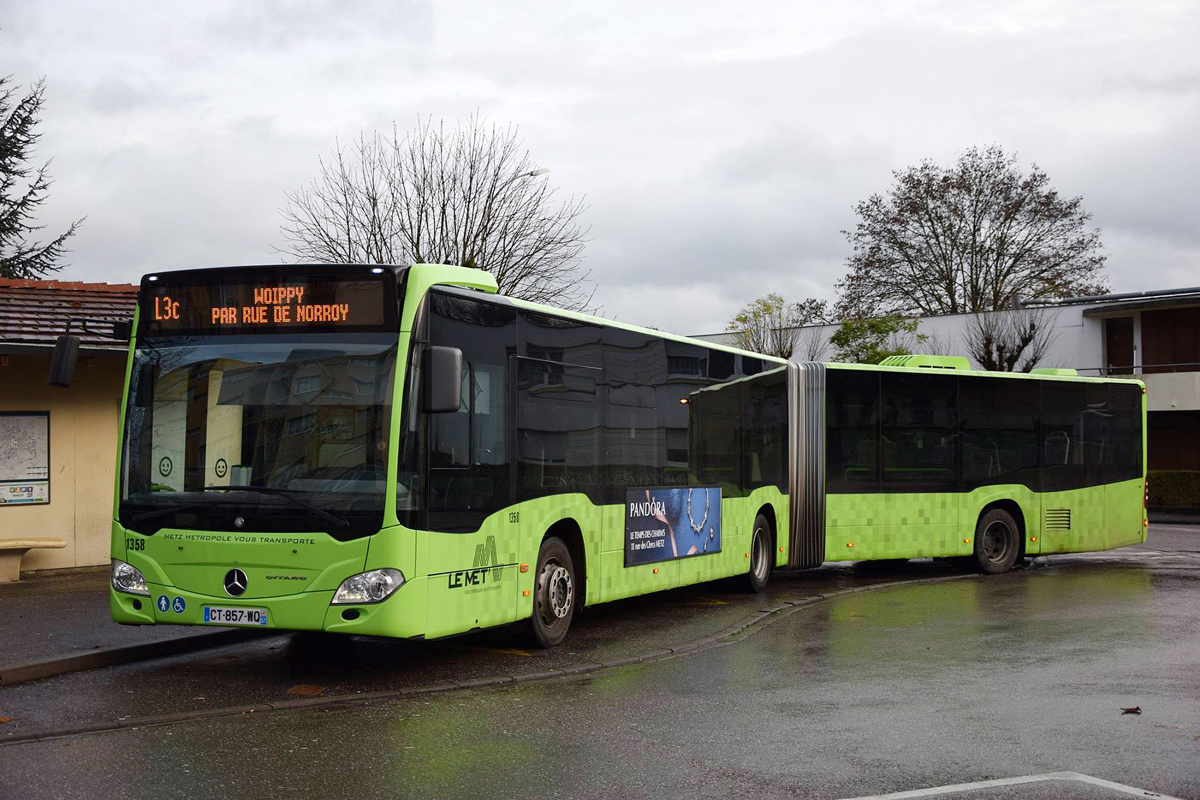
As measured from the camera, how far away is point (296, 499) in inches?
356

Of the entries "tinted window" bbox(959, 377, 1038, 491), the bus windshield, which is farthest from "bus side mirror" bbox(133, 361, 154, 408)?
"tinted window" bbox(959, 377, 1038, 491)

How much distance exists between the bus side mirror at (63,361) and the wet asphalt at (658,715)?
227 centimetres

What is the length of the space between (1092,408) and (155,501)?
14.5 m

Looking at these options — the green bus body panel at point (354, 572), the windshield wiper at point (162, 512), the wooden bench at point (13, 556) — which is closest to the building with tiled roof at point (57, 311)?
the wooden bench at point (13, 556)

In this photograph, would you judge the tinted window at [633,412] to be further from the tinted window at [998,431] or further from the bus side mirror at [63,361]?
the tinted window at [998,431]

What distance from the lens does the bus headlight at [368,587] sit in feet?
29.3

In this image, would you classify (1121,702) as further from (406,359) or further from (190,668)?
(190,668)

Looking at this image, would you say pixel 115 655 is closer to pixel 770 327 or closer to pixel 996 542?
pixel 996 542

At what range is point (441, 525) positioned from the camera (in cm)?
940

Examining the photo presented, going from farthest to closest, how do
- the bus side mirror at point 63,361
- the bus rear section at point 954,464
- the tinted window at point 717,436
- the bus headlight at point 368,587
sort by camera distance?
1. the bus rear section at point 954,464
2. the tinted window at point 717,436
3. the bus side mirror at point 63,361
4. the bus headlight at point 368,587

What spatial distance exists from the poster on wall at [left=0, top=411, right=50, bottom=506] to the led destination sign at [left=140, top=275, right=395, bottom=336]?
7112 mm

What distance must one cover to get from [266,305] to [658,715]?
4.08 m

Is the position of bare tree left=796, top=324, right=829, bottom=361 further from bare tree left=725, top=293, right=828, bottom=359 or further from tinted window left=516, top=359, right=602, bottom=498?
tinted window left=516, top=359, right=602, bottom=498

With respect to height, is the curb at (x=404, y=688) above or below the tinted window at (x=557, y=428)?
below
